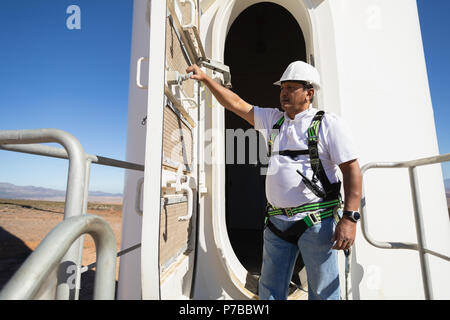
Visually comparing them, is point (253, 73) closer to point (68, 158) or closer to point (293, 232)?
point (293, 232)

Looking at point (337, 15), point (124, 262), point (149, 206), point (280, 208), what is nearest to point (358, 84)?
point (337, 15)

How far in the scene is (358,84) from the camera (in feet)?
6.20

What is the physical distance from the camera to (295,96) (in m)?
1.32

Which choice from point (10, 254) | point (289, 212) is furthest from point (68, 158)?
point (10, 254)

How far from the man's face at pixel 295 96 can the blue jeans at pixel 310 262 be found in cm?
59

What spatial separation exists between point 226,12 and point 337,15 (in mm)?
874

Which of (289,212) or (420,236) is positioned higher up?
(289,212)

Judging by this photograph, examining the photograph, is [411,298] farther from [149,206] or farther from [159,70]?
[159,70]

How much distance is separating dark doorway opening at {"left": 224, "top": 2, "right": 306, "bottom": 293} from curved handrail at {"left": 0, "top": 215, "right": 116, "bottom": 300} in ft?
11.0

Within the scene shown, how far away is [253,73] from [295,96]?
154 inches

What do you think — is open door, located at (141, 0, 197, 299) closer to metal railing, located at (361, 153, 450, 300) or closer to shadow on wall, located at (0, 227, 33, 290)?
metal railing, located at (361, 153, 450, 300)

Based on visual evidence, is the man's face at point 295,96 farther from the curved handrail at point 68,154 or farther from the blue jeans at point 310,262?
the curved handrail at point 68,154

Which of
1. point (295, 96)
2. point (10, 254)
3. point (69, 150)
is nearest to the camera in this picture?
point (69, 150)
